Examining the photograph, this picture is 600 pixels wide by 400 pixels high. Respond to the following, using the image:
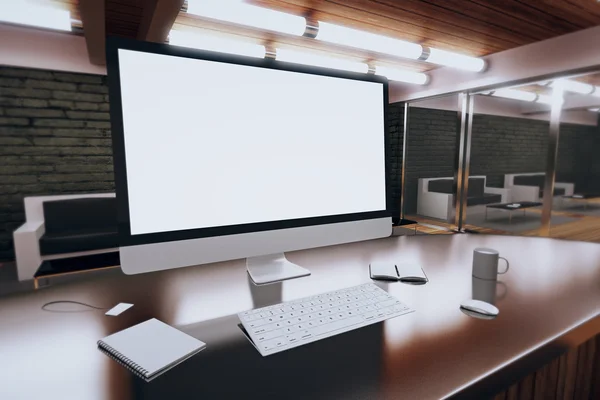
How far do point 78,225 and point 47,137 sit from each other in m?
1.04

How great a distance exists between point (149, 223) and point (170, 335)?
0.71 feet

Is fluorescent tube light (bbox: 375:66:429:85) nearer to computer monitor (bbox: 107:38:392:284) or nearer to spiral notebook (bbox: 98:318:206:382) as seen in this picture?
computer monitor (bbox: 107:38:392:284)

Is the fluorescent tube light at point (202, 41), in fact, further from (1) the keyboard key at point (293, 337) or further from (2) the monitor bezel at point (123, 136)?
(1) the keyboard key at point (293, 337)

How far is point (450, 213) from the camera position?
16.0 feet

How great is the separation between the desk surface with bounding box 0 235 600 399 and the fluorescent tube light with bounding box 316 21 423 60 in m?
2.62

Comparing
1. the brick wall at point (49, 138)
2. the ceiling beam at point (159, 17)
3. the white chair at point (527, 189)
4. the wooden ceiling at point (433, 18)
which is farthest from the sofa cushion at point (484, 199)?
the ceiling beam at point (159, 17)

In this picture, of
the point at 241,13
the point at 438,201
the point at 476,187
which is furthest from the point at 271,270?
the point at 476,187

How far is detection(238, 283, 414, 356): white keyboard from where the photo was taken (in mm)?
532

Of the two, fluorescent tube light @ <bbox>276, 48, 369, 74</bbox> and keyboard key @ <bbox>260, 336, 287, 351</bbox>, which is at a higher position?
fluorescent tube light @ <bbox>276, 48, 369, 74</bbox>

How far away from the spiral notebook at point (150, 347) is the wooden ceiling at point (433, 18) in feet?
7.87

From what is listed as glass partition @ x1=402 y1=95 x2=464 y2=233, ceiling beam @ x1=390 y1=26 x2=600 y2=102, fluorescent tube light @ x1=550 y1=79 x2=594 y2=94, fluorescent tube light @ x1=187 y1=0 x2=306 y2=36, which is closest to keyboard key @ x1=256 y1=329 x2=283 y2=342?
fluorescent tube light @ x1=187 y1=0 x2=306 y2=36

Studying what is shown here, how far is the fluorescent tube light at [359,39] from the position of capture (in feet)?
9.65

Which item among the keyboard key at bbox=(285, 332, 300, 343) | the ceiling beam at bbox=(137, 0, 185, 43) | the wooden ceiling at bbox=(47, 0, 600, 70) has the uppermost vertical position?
the wooden ceiling at bbox=(47, 0, 600, 70)

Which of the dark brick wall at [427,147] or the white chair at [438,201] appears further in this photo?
the dark brick wall at [427,147]
